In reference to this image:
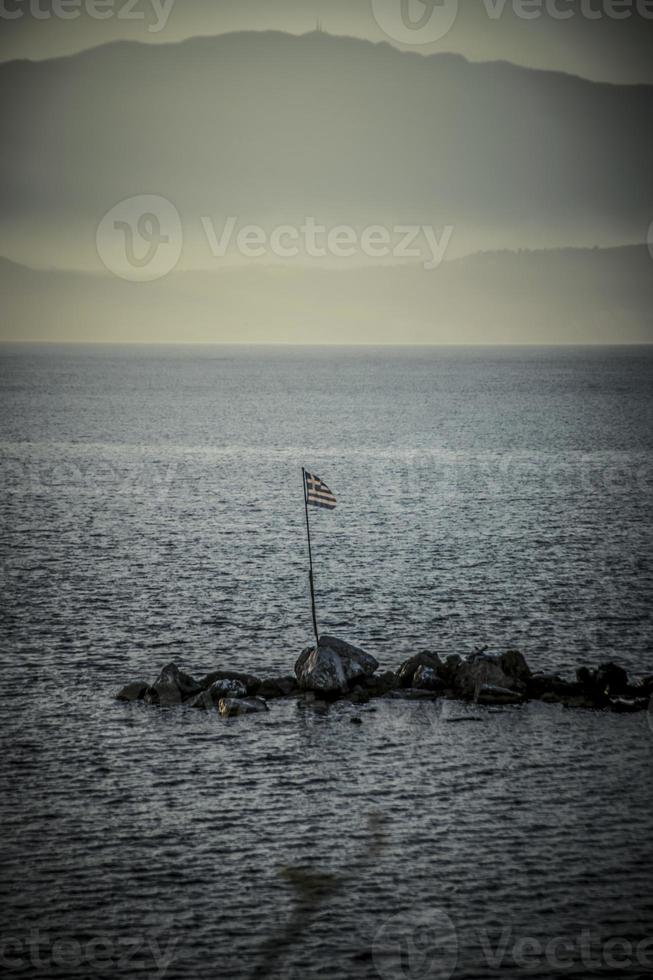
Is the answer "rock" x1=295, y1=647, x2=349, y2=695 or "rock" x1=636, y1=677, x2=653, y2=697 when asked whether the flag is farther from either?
"rock" x1=636, y1=677, x2=653, y2=697

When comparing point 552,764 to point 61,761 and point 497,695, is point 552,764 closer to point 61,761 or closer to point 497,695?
point 497,695

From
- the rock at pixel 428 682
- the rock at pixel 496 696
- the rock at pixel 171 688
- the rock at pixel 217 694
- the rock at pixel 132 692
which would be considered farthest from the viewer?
the rock at pixel 428 682

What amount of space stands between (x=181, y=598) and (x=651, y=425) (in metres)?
134

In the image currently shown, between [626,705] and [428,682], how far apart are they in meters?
9.36

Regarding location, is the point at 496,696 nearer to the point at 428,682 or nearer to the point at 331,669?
the point at 428,682

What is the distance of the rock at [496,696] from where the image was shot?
178 feet

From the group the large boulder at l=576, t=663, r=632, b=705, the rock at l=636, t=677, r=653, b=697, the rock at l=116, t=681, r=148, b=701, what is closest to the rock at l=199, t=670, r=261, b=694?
the rock at l=116, t=681, r=148, b=701

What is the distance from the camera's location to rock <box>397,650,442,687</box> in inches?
2210

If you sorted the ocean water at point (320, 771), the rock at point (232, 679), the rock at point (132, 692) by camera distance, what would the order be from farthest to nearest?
the rock at point (232, 679) < the rock at point (132, 692) < the ocean water at point (320, 771)

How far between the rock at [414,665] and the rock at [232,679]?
7.08m

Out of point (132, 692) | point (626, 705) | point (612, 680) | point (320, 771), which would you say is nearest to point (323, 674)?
point (320, 771)

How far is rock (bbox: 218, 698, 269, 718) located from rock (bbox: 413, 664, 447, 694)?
24.9ft

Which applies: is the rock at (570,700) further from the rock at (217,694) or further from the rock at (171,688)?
the rock at (171,688)

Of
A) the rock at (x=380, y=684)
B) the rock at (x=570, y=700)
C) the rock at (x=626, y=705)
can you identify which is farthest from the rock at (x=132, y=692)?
the rock at (x=626, y=705)
